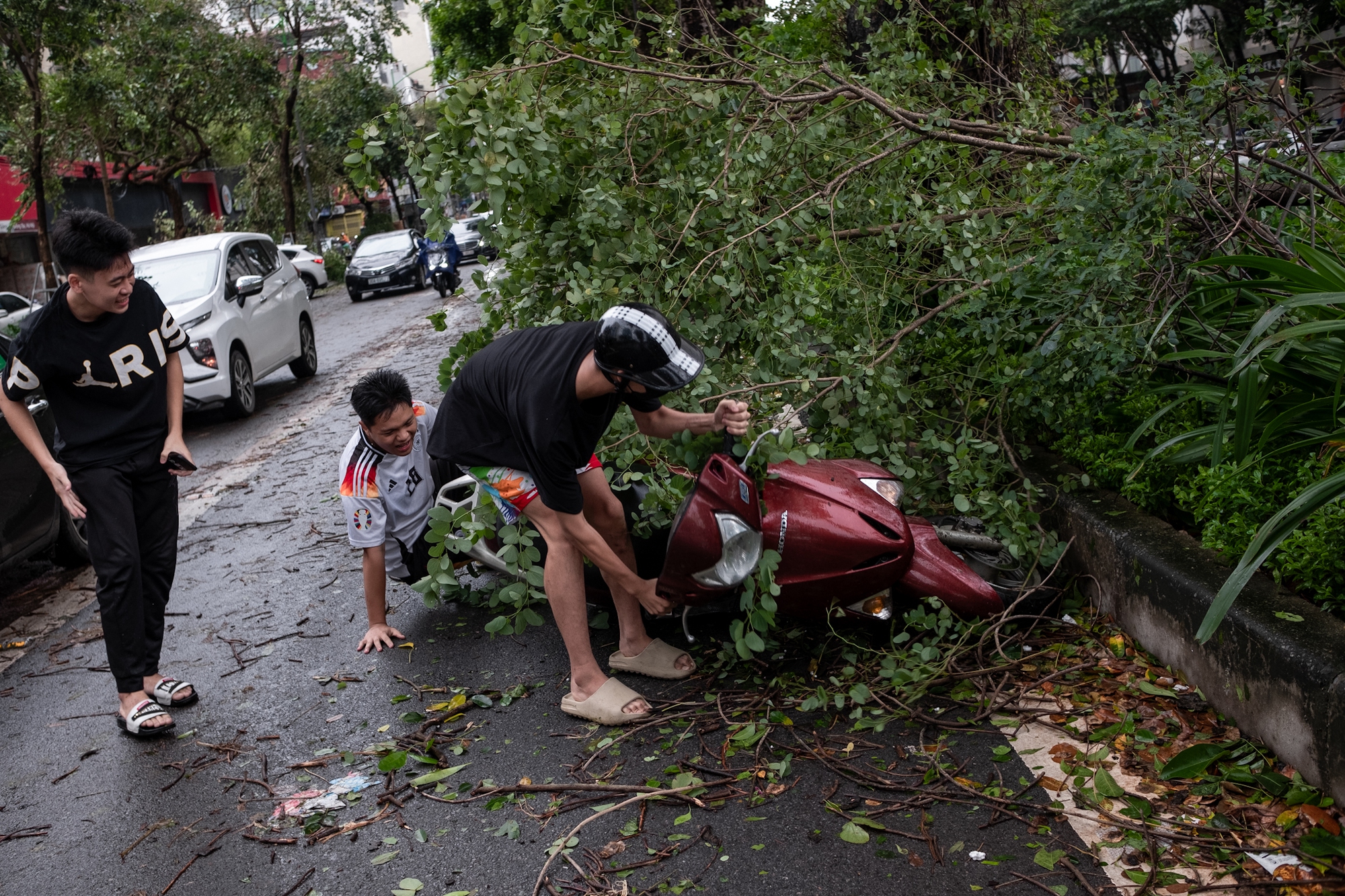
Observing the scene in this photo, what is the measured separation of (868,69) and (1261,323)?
3.78m

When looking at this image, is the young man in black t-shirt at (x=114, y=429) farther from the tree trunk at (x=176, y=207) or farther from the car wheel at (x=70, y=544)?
the tree trunk at (x=176, y=207)

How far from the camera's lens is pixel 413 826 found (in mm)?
3465

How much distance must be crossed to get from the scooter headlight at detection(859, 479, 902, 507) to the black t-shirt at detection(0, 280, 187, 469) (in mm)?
2840

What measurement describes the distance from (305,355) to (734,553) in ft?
33.7

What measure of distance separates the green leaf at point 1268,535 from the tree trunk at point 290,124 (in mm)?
33279

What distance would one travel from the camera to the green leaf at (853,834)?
307cm

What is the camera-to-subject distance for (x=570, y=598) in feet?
13.1

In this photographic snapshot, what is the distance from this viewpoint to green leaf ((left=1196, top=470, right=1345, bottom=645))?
2.98 m

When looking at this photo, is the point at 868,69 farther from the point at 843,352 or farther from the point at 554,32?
the point at 843,352

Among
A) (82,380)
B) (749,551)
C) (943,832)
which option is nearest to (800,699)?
(749,551)

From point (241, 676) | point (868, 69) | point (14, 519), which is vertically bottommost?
point (241, 676)

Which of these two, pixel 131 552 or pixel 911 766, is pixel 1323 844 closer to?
pixel 911 766

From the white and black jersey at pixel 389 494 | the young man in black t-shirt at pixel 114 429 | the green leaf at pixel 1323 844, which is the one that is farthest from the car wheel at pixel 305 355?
the green leaf at pixel 1323 844

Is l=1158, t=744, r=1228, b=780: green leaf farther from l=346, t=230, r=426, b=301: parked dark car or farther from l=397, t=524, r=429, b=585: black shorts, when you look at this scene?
l=346, t=230, r=426, b=301: parked dark car
